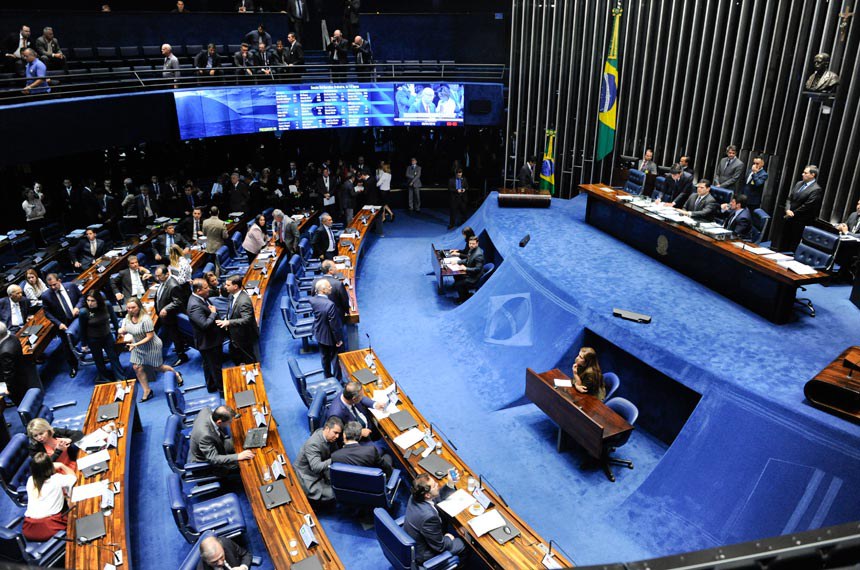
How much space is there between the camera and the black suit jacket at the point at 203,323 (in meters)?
7.91

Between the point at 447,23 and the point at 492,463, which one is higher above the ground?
the point at 447,23

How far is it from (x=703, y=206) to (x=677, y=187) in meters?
1.57

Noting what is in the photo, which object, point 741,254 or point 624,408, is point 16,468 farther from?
point 741,254

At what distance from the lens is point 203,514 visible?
18.3 ft

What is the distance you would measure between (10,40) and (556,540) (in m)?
14.1

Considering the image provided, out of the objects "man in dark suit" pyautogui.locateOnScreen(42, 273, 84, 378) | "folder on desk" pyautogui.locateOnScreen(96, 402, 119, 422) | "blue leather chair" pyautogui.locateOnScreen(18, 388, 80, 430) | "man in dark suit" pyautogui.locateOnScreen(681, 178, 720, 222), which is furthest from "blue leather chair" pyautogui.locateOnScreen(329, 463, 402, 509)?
"man in dark suit" pyautogui.locateOnScreen(681, 178, 720, 222)

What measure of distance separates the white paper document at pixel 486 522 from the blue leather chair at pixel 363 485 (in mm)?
1010

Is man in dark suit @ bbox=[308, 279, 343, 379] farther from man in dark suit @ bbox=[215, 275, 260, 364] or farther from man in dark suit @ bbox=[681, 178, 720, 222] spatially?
man in dark suit @ bbox=[681, 178, 720, 222]

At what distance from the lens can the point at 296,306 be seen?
10445 millimetres

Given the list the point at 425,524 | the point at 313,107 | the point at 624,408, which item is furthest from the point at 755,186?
the point at 313,107

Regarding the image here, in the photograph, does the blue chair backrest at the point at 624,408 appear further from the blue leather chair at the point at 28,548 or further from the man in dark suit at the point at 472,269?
the blue leather chair at the point at 28,548

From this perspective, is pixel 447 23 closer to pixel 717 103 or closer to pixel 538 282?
pixel 717 103

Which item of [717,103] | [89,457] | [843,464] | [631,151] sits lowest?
[89,457]

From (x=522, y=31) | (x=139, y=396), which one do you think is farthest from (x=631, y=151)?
(x=139, y=396)
